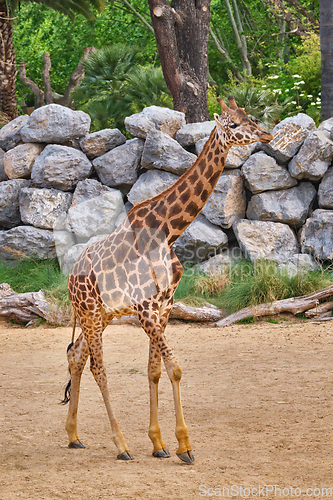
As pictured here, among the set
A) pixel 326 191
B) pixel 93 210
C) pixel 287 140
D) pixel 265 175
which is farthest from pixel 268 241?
pixel 93 210

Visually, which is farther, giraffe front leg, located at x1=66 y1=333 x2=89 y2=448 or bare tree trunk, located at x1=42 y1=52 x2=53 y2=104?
bare tree trunk, located at x1=42 y1=52 x2=53 y2=104

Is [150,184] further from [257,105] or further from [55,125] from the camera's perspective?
[257,105]

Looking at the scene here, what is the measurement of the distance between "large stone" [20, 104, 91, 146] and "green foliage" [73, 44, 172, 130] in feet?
7.33

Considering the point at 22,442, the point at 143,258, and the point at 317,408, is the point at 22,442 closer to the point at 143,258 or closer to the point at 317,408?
the point at 143,258

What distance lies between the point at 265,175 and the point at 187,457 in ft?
18.9

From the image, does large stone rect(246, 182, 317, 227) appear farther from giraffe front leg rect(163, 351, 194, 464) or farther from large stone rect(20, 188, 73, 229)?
giraffe front leg rect(163, 351, 194, 464)

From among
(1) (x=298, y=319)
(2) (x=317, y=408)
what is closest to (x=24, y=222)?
(1) (x=298, y=319)

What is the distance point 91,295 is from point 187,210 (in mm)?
928

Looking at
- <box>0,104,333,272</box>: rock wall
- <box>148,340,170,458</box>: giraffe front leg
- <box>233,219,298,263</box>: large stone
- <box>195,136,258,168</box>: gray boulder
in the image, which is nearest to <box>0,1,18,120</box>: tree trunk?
<box>0,104,333,272</box>: rock wall

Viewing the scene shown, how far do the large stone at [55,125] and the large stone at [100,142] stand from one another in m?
0.21

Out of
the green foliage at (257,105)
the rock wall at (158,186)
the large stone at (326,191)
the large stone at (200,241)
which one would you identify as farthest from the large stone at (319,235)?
the green foliage at (257,105)

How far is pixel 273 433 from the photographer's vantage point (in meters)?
3.85

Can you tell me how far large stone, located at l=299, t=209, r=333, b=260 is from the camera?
797cm

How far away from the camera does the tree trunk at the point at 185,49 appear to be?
33.0 ft
